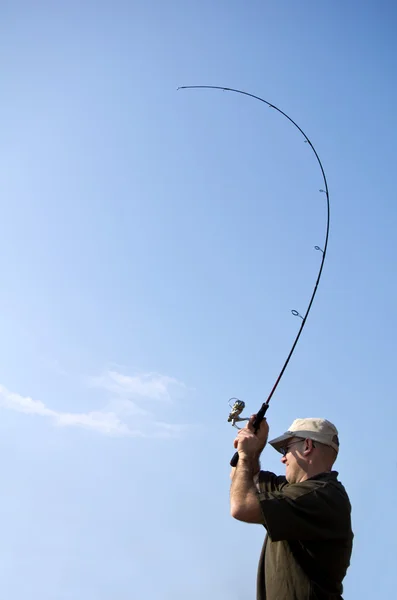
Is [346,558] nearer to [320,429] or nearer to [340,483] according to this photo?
[340,483]

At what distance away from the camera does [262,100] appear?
26.9ft

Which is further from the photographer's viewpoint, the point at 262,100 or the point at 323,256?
the point at 262,100

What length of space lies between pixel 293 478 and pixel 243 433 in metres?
0.50

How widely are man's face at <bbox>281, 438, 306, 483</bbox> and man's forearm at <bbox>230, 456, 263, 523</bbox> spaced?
285mm

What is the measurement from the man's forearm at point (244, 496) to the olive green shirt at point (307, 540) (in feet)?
0.19

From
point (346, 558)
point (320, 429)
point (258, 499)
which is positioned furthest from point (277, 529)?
point (320, 429)

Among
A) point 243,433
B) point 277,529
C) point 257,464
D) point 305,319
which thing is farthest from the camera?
point 305,319

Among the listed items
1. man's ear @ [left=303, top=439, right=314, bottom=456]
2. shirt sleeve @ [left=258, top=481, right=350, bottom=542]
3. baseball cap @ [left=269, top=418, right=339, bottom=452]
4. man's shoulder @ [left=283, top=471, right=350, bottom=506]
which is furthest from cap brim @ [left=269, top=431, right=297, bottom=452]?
shirt sleeve @ [left=258, top=481, right=350, bottom=542]

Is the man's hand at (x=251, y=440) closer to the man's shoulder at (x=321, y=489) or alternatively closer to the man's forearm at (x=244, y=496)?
the man's forearm at (x=244, y=496)

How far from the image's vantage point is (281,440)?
4.17 metres

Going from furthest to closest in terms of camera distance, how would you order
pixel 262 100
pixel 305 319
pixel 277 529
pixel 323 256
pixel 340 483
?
pixel 262 100 < pixel 323 256 < pixel 305 319 < pixel 340 483 < pixel 277 529

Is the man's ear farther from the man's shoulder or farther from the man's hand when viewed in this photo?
the man's hand

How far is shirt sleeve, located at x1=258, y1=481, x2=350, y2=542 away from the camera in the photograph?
3.51m

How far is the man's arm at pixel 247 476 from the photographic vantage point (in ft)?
11.9
